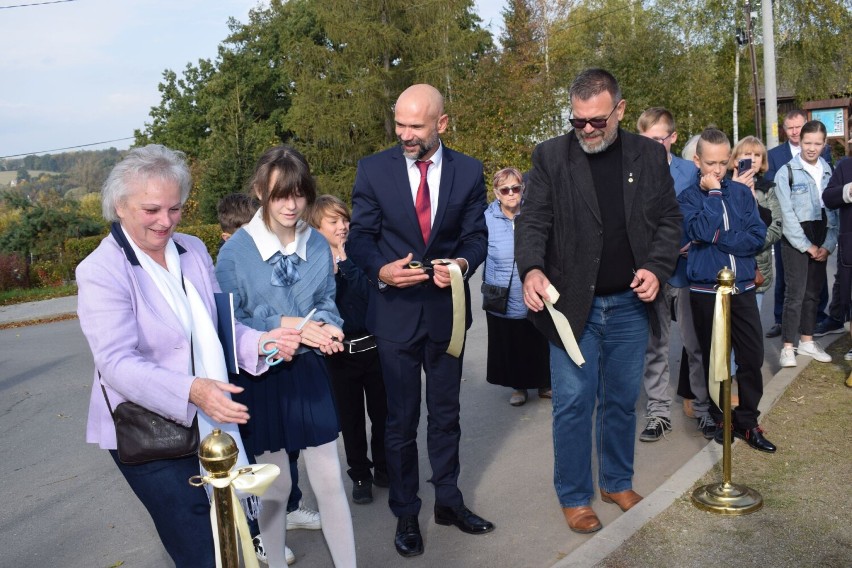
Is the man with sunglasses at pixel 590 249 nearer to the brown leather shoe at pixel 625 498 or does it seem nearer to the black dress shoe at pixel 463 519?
the brown leather shoe at pixel 625 498

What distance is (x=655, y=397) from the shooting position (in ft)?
21.1

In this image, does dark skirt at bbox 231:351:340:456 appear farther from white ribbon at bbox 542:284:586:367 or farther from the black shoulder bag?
white ribbon at bbox 542:284:586:367

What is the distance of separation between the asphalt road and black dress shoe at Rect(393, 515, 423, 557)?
0.06 m

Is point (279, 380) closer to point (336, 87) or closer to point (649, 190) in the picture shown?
point (649, 190)

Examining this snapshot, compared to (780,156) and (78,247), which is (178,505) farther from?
(78,247)

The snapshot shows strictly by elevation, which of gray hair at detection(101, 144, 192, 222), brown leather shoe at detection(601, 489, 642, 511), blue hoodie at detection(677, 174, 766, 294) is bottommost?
brown leather shoe at detection(601, 489, 642, 511)

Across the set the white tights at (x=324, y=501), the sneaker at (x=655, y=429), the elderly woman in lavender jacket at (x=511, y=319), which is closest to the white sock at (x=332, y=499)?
the white tights at (x=324, y=501)

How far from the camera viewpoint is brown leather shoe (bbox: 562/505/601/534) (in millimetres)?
4672

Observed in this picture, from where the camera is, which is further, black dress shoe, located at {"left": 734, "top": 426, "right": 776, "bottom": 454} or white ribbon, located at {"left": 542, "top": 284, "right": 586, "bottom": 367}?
black dress shoe, located at {"left": 734, "top": 426, "right": 776, "bottom": 454}

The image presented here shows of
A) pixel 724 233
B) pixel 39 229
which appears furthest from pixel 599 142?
pixel 39 229

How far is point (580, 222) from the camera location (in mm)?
4602

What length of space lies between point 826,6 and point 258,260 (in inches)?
1502

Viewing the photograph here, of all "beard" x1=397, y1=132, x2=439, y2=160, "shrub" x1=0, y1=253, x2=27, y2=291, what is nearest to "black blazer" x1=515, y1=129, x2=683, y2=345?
"beard" x1=397, y1=132, x2=439, y2=160

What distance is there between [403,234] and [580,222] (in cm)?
98
